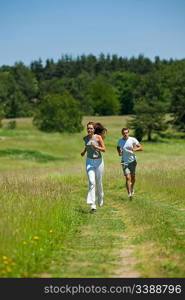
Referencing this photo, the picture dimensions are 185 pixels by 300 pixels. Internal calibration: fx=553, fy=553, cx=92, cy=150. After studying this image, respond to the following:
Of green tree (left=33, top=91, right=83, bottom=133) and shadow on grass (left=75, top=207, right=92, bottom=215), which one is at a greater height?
shadow on grass (left=75, top=207, right=92, bottom=215)

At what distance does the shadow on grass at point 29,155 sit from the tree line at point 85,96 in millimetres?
29601

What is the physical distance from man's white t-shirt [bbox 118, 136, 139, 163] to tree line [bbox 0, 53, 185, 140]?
2480 inches

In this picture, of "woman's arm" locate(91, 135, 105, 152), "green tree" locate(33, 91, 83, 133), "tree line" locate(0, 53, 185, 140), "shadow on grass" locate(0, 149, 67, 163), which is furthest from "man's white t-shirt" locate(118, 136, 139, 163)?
"green tree" locate(33, 91, 83, 133)

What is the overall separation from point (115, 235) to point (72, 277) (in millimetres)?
3462

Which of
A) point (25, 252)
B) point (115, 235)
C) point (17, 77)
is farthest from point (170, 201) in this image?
point (17, 77)

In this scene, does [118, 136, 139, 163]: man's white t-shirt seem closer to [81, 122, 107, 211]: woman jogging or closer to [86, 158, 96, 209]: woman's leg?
[81, 122, 107, 211]: woman jogging

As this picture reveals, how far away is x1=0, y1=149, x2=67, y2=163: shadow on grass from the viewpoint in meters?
50.0

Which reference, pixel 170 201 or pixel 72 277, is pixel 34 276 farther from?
pixel 170 201

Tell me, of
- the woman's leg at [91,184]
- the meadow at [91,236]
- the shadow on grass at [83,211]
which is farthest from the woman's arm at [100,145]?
the shadow on grass at [83,211]

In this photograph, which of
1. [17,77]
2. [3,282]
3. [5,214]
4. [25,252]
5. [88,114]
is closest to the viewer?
[3,282]

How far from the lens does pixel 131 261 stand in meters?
7.41

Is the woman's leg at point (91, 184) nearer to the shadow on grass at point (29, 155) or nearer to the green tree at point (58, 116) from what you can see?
the shadow on grass at point (29, 155)

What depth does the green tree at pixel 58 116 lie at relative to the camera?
8938 cm

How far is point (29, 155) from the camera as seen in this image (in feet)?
169
